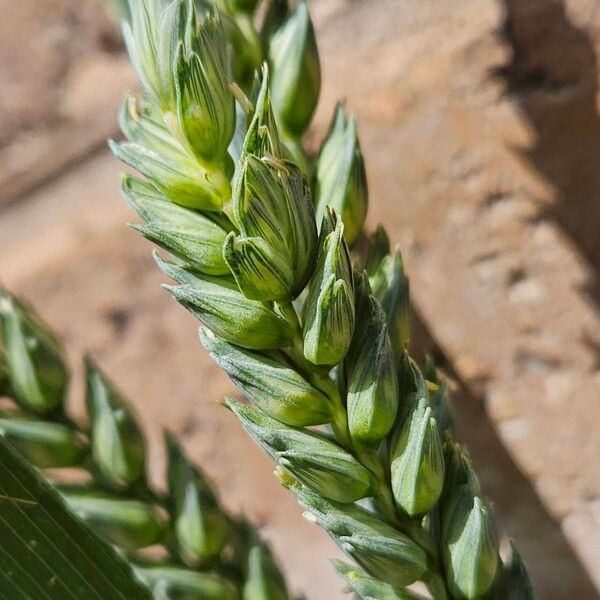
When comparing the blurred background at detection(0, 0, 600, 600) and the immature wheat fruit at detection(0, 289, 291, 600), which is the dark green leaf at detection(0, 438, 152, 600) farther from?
the blurred background at detection(0, 0, 600, 600)

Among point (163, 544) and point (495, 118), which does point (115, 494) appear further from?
point (495, 118)

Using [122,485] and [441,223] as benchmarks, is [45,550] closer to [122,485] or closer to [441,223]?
[122,485]

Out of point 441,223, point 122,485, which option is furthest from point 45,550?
point 441,223

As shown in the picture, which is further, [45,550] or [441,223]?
[441,223]

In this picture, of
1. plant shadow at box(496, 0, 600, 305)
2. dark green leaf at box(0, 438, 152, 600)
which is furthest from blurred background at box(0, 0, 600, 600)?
dark green leaf at box(0, 438, 152, 600)

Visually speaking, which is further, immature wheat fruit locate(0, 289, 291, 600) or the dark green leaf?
immature wheat fruit locate(0, 289, 291, 600)

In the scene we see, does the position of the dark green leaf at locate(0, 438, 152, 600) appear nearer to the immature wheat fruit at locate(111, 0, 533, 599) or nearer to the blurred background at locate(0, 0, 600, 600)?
the immature wheat fruit at locate(111, 0, 533, 599)

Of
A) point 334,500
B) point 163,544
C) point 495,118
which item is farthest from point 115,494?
point 495,118
